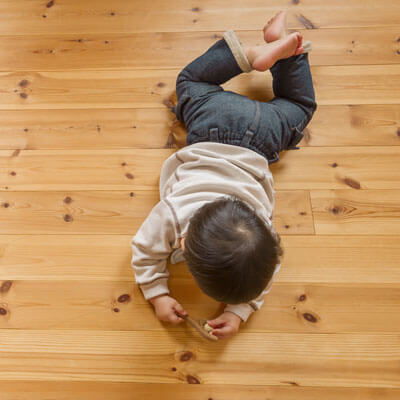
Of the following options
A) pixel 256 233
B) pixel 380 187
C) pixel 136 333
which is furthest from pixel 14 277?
pixel 380 187

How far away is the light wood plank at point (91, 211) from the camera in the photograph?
84 centimetres

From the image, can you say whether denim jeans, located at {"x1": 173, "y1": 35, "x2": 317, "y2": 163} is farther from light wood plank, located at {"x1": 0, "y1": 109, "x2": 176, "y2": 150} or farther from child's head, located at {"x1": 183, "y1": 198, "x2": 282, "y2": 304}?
child's head, located at {"x1": 183, "y1": 198, "x2": 282, "y2": 304}

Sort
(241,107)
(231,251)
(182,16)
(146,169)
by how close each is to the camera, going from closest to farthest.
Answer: (231,251)
(241,107)
(146,169)
(182,16)

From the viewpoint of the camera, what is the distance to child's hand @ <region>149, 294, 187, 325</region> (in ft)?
2.49

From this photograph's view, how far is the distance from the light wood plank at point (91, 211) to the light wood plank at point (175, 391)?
0.32 metres

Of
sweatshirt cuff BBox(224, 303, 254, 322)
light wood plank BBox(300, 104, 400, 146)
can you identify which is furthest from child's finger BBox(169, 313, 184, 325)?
light wood plank BBox(300, 104, 400, 146)

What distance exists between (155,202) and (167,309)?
9.7 inches

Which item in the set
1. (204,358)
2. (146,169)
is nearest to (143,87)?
(146,169)

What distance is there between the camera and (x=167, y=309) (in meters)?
0.76

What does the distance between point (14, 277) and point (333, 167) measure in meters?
0.78

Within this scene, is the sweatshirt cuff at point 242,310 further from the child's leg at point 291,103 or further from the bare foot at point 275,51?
the bare foot at point 275,51

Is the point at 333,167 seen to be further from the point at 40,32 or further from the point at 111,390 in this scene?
the point at 40,32

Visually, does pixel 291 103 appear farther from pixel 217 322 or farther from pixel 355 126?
pixel 217 322

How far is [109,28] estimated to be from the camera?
3.28ft
